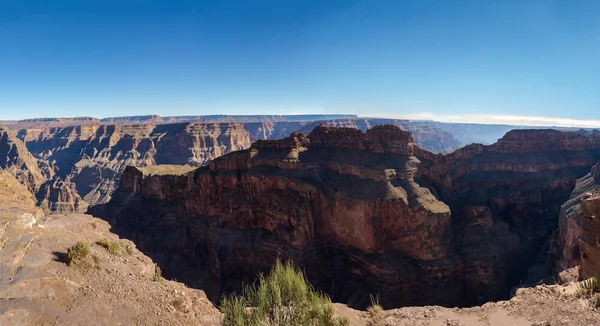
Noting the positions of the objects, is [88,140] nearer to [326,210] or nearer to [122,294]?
[326,210]

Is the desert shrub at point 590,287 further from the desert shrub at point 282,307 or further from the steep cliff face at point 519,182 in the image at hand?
the steep cliff face at point 519,182

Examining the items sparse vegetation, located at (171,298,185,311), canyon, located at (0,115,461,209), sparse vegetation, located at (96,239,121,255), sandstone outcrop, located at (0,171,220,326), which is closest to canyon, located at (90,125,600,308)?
sparse vegetation, located at (96,239,121,255)

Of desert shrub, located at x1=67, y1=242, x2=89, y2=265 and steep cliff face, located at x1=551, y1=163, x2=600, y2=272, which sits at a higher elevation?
desert shrub, located at x1=67, y1=242, x2=89, y2=265

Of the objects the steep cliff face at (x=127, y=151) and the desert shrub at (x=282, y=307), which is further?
the steep cliff face at (x=127, y=151)

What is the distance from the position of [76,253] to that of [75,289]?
275 cm

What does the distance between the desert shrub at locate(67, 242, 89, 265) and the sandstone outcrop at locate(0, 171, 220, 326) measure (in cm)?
24

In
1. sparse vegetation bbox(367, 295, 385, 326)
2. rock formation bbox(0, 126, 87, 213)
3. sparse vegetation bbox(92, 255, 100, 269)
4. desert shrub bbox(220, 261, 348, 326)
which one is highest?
sparse vegetation bbox(92, 255, 100, 269)

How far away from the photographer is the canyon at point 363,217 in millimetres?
43781

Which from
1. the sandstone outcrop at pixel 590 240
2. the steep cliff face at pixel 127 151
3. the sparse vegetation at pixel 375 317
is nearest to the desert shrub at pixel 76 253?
the sparse vegetation at pixel 375 317

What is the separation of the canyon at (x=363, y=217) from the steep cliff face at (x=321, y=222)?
17 centimetres

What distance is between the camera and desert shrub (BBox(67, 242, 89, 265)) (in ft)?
51.9

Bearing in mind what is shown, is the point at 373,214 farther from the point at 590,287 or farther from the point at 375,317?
the point at 590,287

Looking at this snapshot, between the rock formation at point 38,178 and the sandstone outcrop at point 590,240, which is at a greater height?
the sandstone outcrop at point 590,240

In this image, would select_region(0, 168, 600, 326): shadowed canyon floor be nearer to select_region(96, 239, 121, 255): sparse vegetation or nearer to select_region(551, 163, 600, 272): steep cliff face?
select_region(96, 239, 121, 255): sparse vegetation
